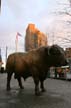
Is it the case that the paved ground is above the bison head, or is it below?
below

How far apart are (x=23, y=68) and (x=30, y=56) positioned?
1.83 ft

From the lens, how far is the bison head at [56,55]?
37.6 ft

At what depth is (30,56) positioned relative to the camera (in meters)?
12.4

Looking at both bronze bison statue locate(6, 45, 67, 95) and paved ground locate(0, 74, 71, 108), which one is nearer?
paved ground locate(0, 74, 71, 108)

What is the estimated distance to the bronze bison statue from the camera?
11531mm

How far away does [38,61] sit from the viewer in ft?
39.4

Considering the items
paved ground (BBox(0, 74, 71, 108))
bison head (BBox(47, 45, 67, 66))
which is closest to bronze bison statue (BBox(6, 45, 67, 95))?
bison head (BBox(47, 45, 67, 66))

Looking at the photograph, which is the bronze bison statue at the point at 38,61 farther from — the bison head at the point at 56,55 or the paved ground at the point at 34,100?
the paved ground at the point at 34,100

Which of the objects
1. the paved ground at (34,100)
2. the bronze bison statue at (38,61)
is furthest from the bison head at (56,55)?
the paved ground at (34,100)

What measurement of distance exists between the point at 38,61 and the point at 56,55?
2.66 ft

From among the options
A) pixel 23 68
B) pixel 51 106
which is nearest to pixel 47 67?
pixel 23 68

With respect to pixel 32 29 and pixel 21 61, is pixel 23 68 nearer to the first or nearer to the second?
pixel 21 61

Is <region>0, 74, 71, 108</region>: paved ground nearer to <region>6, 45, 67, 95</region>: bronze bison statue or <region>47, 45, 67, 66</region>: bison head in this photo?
<region>6, 45, 67, 95</region>: bronze bison statue

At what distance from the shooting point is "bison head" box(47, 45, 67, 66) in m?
11.4
